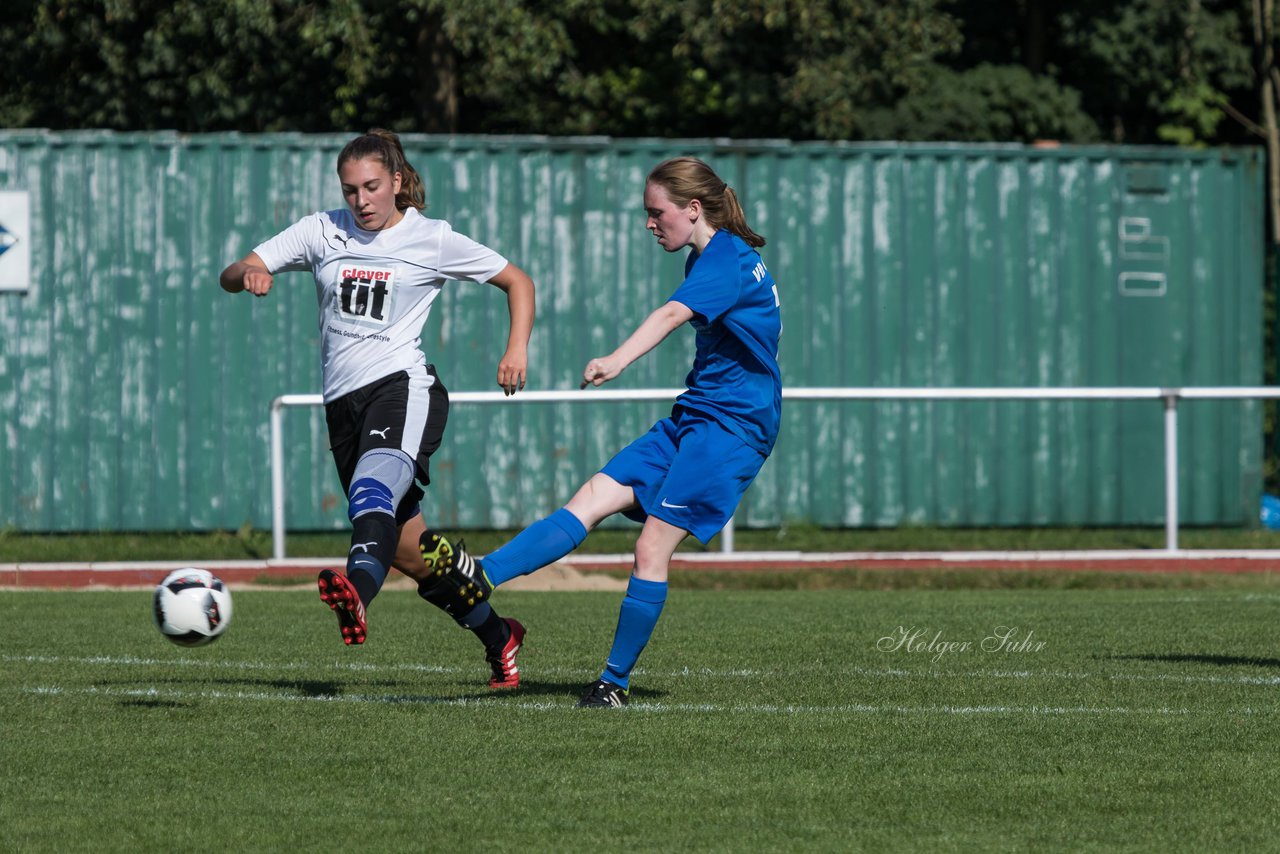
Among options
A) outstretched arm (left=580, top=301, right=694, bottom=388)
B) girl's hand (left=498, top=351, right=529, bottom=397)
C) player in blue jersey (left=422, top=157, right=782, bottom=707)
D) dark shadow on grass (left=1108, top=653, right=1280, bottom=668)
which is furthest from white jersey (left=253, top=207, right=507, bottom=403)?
dark shadow on grass (left=1108, top=653, right=1280, bottom=668)

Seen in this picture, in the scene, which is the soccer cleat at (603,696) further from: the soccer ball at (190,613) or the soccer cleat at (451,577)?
the soccer ball at (190,613)

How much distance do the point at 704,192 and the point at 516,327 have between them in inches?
32.7

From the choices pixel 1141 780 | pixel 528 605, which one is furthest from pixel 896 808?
pixel 528 605

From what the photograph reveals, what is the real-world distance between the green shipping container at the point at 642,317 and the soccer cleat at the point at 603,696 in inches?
375

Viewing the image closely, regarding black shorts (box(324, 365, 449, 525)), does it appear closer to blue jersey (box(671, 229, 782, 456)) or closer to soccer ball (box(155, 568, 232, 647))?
soccer ball (box(155, 568, 232, 647))

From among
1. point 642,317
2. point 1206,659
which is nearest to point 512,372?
point 1206,659

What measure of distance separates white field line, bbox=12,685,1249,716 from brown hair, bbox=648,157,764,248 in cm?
158

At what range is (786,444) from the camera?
16375mm

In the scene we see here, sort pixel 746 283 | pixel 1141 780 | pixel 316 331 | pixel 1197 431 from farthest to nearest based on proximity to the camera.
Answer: pixel 1197 431, pixel 316 331, pixel 746 283, pixel 1141 780

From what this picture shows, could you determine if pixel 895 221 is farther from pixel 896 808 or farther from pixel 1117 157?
pixel 896 808

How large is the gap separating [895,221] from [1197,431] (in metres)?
3.35

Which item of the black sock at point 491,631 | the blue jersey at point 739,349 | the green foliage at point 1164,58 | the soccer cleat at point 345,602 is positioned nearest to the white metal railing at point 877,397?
the black sock at point 491,631

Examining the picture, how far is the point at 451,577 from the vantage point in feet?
21.9

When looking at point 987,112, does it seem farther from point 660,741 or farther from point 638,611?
point 660,741
